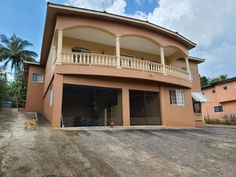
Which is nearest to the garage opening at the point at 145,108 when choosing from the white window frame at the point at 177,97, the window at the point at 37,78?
the white window frame at the point at 177,97

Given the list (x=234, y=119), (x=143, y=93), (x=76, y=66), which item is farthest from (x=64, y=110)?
(x=234, y=119)

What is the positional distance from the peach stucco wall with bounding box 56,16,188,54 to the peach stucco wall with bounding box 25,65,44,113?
9054 mm

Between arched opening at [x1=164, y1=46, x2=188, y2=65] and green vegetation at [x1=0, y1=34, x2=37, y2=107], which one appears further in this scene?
green vegetation at [x1=0, y1=34, x2=37, y2=107]

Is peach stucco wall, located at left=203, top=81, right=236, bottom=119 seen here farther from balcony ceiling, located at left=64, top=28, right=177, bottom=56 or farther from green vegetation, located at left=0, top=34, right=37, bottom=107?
green vegetation, located at left=0, top=34, right=37, bottom=107

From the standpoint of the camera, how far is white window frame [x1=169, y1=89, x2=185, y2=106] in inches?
486

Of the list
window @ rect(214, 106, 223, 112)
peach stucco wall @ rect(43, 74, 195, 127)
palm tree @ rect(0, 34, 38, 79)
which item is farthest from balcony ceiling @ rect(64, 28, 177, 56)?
palm tree @ rect(0, 34, 38, 79)

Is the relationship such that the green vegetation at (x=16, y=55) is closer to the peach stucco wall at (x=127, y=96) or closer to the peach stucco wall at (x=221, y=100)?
the peach stucco wall at (x=127, y=96)

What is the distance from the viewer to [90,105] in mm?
14188

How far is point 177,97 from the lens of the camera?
1254cm

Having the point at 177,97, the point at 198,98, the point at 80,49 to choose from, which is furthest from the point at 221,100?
the point at 80,49

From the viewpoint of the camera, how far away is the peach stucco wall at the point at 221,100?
22348 mm

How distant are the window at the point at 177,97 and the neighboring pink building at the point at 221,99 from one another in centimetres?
1343

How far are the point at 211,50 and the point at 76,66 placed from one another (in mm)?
29744

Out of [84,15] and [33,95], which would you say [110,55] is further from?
[33,95]
